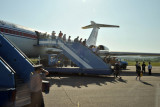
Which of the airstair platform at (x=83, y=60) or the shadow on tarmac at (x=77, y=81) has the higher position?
the airstair platform at (x=83, y=60)

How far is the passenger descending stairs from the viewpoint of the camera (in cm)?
1357

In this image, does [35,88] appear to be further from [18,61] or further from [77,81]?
[77,81]

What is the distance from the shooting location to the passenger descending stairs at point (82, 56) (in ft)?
44.5

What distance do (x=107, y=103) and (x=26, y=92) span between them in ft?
10.5

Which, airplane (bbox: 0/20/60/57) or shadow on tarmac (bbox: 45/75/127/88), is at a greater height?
airplane (bbox: 0/20/60/57)

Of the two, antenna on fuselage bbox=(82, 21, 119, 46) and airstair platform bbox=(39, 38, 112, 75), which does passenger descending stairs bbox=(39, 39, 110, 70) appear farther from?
antenna on fuselage bbox=(82, 21, 119, 46)

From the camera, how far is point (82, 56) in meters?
13.9

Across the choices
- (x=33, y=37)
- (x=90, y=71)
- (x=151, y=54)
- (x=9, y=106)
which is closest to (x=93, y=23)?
(x=151, y=54)

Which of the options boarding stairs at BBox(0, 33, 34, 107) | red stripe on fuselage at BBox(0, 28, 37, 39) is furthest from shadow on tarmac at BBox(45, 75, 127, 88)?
boarding stairs at BBox(0, 33, 34, 107)

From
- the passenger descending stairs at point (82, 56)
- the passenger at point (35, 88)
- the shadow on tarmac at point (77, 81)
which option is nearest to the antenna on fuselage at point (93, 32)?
the passenger descending stairs at point (82, 56)

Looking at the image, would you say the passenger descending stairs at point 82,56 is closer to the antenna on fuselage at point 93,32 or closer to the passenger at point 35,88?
the passenger at point 35,88

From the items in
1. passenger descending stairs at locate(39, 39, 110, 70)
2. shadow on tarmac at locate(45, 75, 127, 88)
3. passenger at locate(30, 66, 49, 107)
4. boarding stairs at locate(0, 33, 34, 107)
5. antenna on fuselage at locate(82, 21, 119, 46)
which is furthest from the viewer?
antenna on fuselage at locate(82, 21, 119, 46)

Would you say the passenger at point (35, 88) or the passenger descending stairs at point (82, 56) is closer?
the passenger at point (35, 88)

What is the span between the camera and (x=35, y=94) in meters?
4.01
